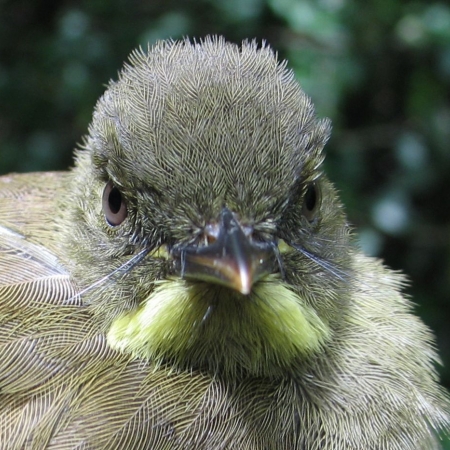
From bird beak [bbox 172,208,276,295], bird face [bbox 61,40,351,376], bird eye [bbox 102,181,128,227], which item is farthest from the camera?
bird eye [bbox 102,181,128,227]

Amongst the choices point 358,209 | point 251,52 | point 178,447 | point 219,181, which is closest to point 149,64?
point 251,52

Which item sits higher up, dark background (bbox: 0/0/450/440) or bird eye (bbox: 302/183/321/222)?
dark background (bbox: 0/0/450/440)

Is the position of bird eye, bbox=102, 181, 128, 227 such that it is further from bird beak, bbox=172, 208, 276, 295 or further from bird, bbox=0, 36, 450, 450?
bird beak, bbox=172, 208, 276, 295

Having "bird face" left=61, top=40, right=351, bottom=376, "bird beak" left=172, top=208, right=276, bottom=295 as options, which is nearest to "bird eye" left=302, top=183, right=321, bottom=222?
"bird face" left=61, top=40, right=351, bottom=376

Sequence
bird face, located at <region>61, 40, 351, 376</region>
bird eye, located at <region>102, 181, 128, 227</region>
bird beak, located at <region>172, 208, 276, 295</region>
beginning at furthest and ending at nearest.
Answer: bird eye, located at <region>102, 181, 128, 227</region>
bird face, located at <region>61, 40, 351, 376</region>
bird beak, located at <region>172, 208, 276, 295</region>

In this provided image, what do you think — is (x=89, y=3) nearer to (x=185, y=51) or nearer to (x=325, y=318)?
(x=185, y=51)

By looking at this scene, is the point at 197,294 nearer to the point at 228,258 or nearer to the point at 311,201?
the point at 228,258

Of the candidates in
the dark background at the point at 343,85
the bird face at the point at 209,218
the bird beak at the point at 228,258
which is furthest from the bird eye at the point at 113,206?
the dark background at the point at 343,85

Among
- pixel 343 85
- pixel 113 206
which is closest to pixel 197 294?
pixel 113 206
